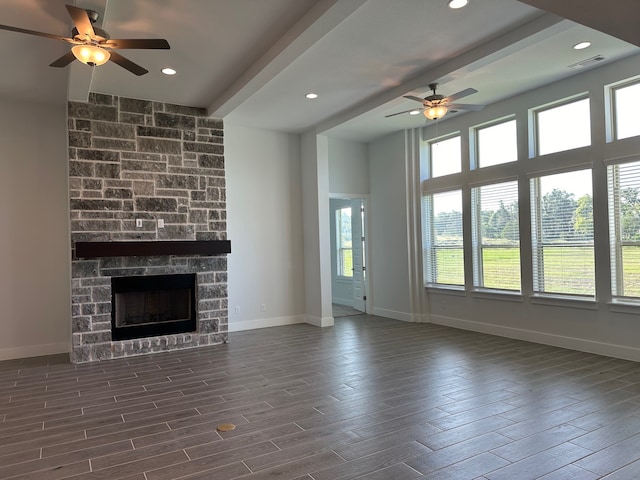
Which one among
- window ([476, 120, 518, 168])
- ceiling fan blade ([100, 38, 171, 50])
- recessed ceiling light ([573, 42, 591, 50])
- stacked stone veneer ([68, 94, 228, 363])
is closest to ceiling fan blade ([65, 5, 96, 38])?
ceiling fan blade ([100, 38, 171, 50])

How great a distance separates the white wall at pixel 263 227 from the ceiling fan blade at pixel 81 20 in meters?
3.80

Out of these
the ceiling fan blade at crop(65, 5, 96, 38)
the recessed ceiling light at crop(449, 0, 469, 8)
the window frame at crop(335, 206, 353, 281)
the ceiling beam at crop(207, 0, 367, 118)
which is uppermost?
the recessed ceiling light at crop(449, 0, 469, 8)

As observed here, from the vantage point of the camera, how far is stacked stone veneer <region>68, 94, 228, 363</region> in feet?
17.5

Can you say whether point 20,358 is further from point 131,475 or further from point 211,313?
point 131,475

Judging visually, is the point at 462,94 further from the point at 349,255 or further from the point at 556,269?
the point at 349,255

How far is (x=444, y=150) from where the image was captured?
23.5ft

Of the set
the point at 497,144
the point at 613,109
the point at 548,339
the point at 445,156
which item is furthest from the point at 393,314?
the point at 613,109

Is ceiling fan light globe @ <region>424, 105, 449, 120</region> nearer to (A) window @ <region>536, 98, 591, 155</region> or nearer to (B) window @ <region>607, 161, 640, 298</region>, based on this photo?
(A) window @ <region>536, 98, 591, 155</region>

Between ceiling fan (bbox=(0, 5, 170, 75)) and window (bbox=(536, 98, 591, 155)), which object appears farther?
window (bbox=(536, 98, 591, 155))

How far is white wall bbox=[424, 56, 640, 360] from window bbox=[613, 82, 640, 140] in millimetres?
138

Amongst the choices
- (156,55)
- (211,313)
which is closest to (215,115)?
(156,55)

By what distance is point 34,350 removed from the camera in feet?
Result: 18.4

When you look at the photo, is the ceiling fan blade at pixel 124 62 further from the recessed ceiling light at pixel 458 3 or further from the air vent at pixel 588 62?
the air vent at pixel 588 62

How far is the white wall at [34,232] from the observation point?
18.1 ft
